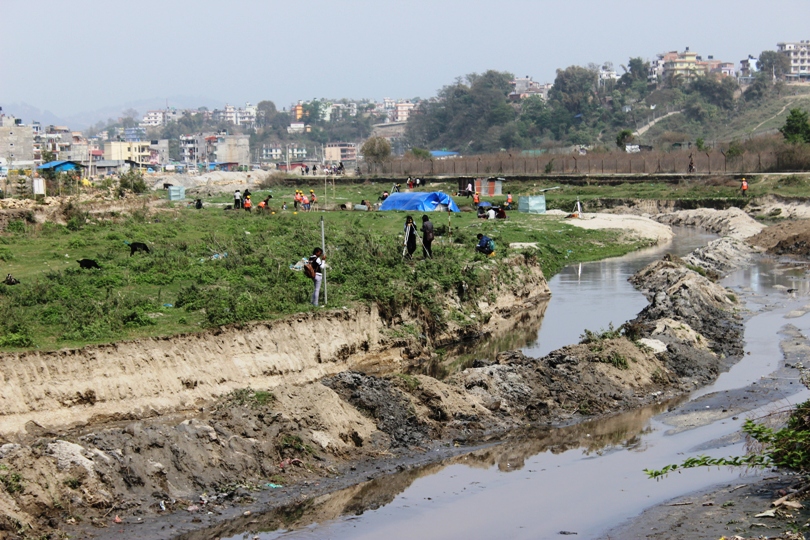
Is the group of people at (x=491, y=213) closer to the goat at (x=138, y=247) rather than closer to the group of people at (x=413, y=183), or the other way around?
the group of people at (x=413, y=183)

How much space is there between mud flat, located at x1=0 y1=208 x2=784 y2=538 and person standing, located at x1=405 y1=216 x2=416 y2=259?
4146mm

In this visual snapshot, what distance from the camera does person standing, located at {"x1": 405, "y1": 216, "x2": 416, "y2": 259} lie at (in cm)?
2858

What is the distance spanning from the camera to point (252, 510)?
14.1 metres

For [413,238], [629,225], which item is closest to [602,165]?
[629,225]

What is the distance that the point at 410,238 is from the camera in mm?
28797

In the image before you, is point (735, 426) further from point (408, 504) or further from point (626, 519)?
point (408, 504)

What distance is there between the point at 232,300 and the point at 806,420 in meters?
12.7

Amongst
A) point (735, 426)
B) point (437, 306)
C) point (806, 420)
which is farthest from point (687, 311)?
point (806, 420)

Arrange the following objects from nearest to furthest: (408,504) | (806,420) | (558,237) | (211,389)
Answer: (806,420), (408,504), (211,389), (558,237)

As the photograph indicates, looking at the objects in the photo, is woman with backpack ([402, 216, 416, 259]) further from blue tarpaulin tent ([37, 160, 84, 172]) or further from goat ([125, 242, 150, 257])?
blue tarpaulin tent ([37, 160, 84, 172])

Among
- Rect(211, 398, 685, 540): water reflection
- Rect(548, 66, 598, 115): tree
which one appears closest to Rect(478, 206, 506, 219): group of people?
Rect(211, 398, 685, 540): water reflection

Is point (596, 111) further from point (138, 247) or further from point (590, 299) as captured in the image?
point (138, 247)

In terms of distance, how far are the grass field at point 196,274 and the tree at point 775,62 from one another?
160 m

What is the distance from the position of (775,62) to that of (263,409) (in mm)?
184384
